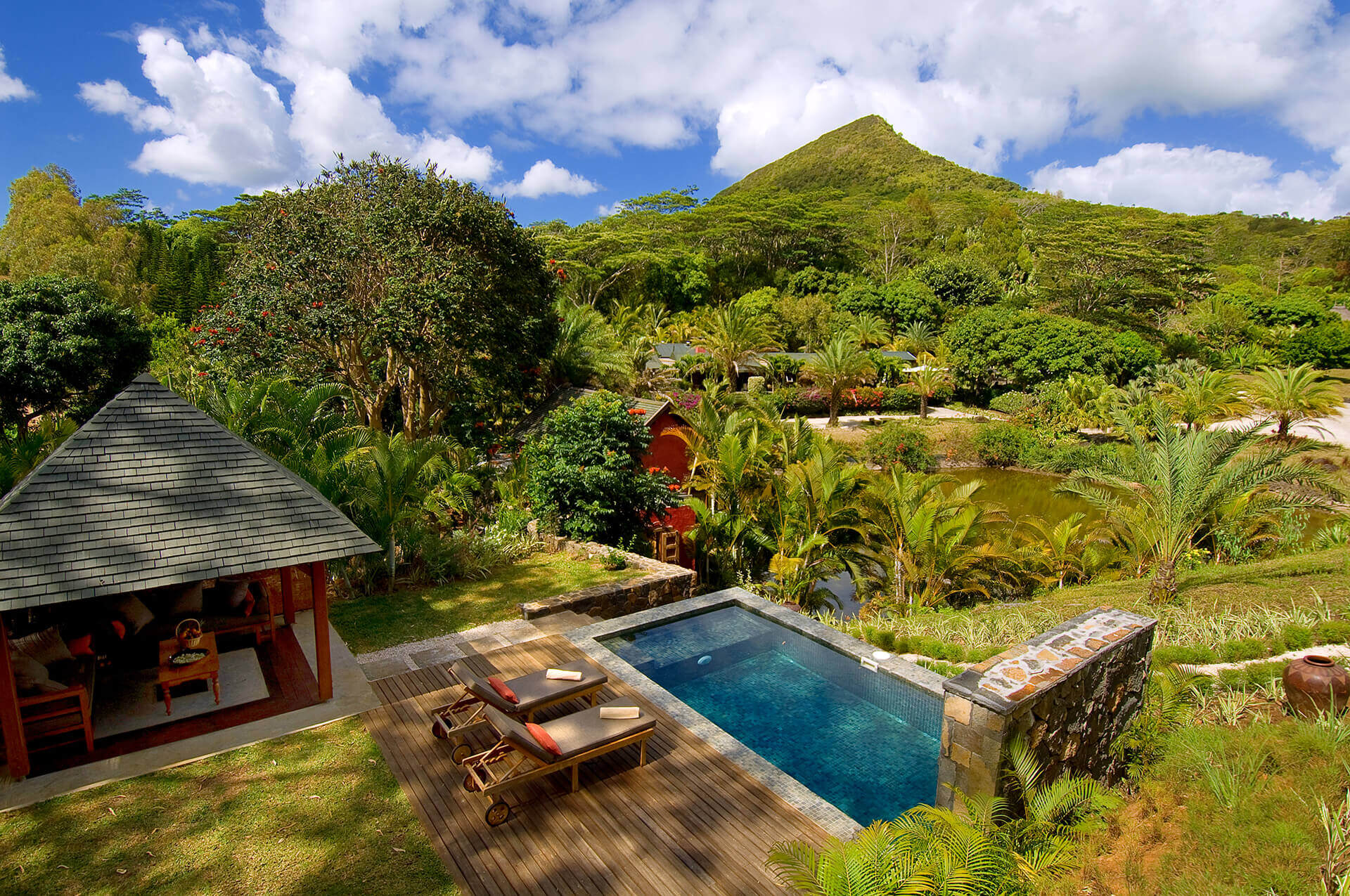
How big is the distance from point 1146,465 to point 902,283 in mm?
39133

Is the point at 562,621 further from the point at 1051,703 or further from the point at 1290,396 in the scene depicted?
the point at 1290,396

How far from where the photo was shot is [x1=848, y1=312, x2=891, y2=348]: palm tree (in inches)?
1636

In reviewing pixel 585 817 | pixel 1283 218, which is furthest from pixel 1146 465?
pixel 1283 218

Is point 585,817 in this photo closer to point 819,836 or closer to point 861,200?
point 819,836

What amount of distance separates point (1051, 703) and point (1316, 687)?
133 inches

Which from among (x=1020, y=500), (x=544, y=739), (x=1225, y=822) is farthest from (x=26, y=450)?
(x=1020, y=500)

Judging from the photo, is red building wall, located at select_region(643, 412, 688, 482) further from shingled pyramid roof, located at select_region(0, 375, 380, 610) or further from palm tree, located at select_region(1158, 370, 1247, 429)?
palm tree, located at select_region(1158, 370, 1247, 429)

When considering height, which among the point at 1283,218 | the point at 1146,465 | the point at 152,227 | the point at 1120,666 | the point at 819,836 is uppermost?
the point at 1283,218

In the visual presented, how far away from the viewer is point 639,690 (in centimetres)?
710

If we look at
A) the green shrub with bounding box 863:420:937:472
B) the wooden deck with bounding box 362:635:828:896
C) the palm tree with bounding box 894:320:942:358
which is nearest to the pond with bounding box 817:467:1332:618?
the green shrub with bounding box 863:420:937:472

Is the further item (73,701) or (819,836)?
(73,701)

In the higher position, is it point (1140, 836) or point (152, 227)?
point (152, 227)

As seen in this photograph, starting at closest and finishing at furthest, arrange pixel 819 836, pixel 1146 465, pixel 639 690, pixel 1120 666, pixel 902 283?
pixel 819 836
pixel 1120 666
pixel 639 690
pixel 1146 465
pixel 902 283

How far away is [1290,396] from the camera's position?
23984 millimetres
